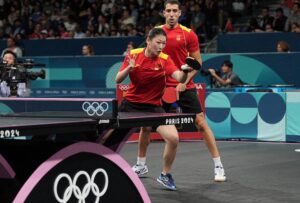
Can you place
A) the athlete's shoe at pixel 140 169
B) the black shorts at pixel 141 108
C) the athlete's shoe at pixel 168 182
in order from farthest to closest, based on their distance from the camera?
1. the athlete's shoe at pixel 140 169
2. the athlete's shoe at pixel 168 182
3. the black shorts at pixel 141 108

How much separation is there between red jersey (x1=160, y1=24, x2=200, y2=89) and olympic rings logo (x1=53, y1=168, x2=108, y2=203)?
3.41 m

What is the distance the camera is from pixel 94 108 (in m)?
4.46

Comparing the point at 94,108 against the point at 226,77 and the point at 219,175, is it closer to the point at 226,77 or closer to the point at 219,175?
the point at 219,175

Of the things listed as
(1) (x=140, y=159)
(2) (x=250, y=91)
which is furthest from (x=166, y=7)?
(2) (x=250, y=91)

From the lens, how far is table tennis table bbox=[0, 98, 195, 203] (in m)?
3.98

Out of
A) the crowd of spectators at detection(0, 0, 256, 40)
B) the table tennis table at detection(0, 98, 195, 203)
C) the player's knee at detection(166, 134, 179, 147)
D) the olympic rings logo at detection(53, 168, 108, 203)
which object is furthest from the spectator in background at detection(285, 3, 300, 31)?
the olympic rings logo at detection(53, 168, 108, 203)

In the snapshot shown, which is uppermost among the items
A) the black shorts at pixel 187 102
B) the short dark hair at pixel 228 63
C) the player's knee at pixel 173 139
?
A: the black shorts at pixel 187 102

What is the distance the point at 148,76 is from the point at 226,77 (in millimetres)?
7105

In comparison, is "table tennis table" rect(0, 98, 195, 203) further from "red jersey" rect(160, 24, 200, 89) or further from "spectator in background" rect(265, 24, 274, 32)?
"spectator in background" rect(265, 24, 274, 32)

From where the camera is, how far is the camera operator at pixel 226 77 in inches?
536

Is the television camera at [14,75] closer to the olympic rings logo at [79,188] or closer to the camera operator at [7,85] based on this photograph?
the camera operator at [7,85]

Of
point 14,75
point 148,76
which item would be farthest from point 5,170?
point 14,75

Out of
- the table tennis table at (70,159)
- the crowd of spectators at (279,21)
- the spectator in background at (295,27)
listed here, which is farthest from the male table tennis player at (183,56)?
the crowd of spectators at (279,21)

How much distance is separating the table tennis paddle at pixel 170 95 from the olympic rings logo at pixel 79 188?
332 cm
